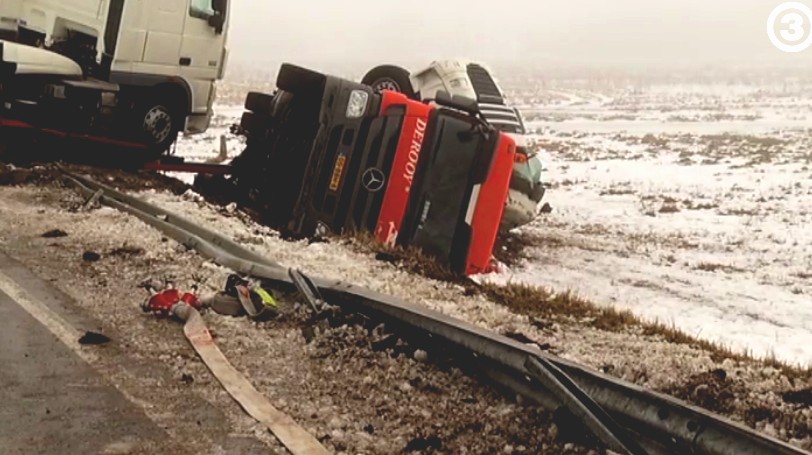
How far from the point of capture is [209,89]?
11.9m

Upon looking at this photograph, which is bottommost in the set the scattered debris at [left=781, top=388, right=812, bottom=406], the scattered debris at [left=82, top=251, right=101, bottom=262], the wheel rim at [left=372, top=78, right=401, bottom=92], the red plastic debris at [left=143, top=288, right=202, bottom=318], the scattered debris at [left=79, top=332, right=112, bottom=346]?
the scattered debris at [left=82, top=251, right=101, bottom=262]

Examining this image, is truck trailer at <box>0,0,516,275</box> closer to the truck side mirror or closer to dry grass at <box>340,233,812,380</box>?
the truck side mirror

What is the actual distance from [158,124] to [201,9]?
1520 mm

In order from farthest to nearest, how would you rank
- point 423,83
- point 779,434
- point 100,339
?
1. point 423,83
2. point 100,339
3. point 779,434

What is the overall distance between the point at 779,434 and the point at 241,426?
208cm

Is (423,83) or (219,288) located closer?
(219,288)

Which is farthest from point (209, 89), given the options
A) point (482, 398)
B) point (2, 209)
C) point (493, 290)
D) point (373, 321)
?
point (482, 398)

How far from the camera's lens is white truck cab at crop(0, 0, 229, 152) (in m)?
10.7

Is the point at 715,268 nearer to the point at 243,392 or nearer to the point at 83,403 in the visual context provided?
the point at 243,392

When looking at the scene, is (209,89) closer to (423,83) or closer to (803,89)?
(423,83)

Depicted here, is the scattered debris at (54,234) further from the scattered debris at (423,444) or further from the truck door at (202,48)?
the truck door at (202,48)

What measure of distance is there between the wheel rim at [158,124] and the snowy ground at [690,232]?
15.6 feet

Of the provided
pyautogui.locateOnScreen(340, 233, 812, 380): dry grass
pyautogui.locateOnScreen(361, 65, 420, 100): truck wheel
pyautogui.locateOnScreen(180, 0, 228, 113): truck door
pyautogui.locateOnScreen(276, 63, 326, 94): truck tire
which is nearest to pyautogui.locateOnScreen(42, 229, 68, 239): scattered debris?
pyautogui.locateOnScreen(340, 233, 812, 380): dry grass

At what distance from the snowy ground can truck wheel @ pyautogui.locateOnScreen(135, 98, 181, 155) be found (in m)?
4.74
